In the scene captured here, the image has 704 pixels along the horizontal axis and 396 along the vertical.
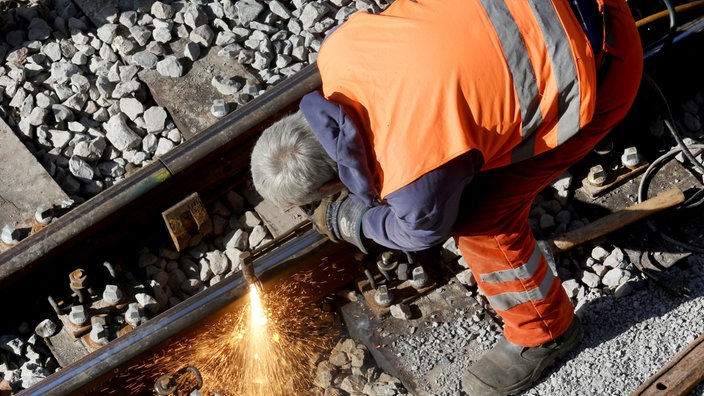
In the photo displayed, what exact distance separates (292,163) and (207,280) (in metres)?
1.62

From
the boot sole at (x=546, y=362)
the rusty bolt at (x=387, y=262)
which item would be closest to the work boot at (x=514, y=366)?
the boot sole at (x=546, y=362)

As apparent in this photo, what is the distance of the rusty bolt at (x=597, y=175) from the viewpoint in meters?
5.08

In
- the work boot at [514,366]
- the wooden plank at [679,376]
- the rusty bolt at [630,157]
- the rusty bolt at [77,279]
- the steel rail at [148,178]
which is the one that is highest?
the steel rail at [148,178]

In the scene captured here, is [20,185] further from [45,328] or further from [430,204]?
[430,204]

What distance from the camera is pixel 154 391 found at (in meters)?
4.66

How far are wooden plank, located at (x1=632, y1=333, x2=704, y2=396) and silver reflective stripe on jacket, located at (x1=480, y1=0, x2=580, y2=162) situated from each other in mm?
1400

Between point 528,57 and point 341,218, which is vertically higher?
point 528,57

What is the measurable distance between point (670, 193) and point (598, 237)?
1.40ft

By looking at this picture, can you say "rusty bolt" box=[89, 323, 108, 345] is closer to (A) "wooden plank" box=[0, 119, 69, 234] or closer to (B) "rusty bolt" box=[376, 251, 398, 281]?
(A) "wooden plank" box=[0, 119, 69, 234]

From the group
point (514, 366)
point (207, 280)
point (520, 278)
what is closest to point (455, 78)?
point (520, 278)

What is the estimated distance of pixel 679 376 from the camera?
168 inches

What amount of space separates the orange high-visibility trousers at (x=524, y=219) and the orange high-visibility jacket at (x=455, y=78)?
1.02 ft

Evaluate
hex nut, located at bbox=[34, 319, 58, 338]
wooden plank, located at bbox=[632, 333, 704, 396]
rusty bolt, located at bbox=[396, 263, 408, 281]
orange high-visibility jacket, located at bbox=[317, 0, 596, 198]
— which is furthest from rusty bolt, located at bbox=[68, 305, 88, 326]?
wooden plank, located at bbox=[632, 333, 704, 396]

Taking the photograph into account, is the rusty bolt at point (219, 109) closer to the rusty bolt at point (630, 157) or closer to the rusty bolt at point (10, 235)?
the rusty bolt at point (10, 235)
